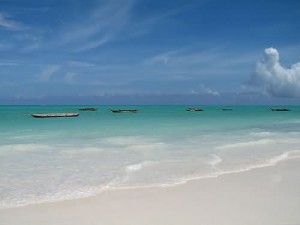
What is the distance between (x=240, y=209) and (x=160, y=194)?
1.63m

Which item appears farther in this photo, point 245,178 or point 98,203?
point 245,178

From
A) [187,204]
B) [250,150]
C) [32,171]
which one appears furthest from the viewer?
[250,150]

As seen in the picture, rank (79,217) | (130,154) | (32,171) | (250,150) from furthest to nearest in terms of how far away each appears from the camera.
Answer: (250,150) < (130,154) < (32,171) < (79,217)

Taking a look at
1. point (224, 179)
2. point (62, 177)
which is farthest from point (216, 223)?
point (62, 177)

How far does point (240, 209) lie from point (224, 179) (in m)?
2.23

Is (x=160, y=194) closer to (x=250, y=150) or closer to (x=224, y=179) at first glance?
(x=224, y=179)

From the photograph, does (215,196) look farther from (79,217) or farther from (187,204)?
(79,217)

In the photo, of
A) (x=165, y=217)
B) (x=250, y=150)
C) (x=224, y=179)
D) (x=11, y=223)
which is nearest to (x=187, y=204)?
(x=165, y=217)

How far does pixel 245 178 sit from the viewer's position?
7.56 metres

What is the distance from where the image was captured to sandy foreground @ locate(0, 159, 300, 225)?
4.84 metres

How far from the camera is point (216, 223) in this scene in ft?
15.4

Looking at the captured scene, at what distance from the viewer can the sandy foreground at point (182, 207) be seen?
4.84m

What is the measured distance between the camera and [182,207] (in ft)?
17.8

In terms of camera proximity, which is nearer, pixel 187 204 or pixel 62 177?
pixel 187 204
